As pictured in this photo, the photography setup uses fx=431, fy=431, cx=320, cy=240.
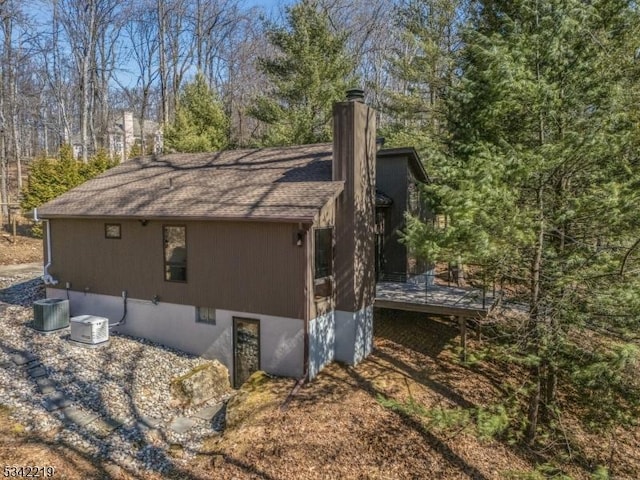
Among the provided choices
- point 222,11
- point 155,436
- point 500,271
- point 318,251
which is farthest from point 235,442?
point 222,11

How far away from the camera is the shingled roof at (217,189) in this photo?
32.2ft

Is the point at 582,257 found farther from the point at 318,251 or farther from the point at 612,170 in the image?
the point at 318,251

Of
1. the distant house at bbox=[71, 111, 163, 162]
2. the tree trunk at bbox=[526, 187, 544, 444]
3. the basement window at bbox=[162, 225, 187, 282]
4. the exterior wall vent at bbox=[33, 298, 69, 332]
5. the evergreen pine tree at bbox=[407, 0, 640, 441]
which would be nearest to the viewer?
the evergreen pine tree at bbox=[407, 0, 640, 441]

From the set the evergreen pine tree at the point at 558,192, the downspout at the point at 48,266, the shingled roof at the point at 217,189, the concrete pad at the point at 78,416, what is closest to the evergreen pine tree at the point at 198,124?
the shingled roof at the point at 217,189

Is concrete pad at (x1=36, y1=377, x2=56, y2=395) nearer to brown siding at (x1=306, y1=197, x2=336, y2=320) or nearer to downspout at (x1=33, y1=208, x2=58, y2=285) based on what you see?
downspout at (x1=33, y1=208, x2=58, y2=285)

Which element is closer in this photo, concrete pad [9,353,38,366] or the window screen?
concrete pad [9,353,38,366]

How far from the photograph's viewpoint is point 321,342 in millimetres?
10062

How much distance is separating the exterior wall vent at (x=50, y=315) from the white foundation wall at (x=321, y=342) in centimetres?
714

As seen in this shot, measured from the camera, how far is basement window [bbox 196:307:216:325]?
10.7 m

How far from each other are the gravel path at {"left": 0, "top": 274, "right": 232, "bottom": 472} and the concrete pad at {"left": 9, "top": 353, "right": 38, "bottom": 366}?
2 centimetres

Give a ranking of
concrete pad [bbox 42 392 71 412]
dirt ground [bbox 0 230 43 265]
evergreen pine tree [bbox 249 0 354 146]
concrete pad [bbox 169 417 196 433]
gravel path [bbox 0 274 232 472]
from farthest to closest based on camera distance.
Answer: evergreen pine tree [bbox 249 0 354 146], dirt ground [bbox 0 230 43 265], concrete pad [bbox 169 417 196 433], concrete pad [bbox 42 392 71 412], gravel path [bbox 0 274 232 472]

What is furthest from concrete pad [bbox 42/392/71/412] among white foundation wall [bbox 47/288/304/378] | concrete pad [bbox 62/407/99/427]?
white foundation wall [bbox 47/288/304/378]

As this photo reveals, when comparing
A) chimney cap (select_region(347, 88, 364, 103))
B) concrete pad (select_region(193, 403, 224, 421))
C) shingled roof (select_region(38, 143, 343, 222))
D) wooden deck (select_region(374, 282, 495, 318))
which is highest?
chimney cap (select_region(347, 88, 364, 103))

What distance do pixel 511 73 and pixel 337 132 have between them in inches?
171
